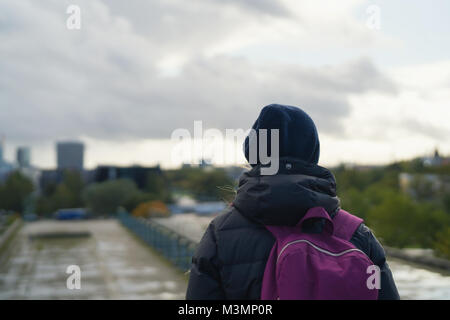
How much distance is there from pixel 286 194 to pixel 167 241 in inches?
834

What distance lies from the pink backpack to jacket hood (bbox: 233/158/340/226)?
0.13 ft

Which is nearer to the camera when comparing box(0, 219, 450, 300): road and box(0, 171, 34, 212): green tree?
box(0, 219, 450, 300): road

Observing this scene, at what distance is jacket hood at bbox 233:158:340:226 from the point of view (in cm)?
188

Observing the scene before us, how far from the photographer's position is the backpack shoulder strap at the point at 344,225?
196 centimetres

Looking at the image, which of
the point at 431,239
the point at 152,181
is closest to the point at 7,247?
the point at 431,239

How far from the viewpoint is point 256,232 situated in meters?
1.94

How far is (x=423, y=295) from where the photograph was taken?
40.1ft

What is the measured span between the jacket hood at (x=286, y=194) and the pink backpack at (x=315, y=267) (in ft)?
0.13

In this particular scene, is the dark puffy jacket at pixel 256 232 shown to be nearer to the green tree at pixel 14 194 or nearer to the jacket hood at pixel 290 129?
the jacket hood at pixel 290 129

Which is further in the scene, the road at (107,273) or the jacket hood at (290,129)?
the road at (107,273)

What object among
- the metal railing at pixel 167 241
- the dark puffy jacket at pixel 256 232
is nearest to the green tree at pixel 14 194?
the metal railing at pixel 167 241

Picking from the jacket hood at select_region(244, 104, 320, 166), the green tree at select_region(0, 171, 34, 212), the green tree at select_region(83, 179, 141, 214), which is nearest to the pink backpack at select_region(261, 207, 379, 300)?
the jacket hood at select_region(244, 104, 320, 166)

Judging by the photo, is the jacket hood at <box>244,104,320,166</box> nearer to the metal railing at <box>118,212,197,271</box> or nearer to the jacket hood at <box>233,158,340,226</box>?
the jacket hood at <box>233,158,340,226</box>
